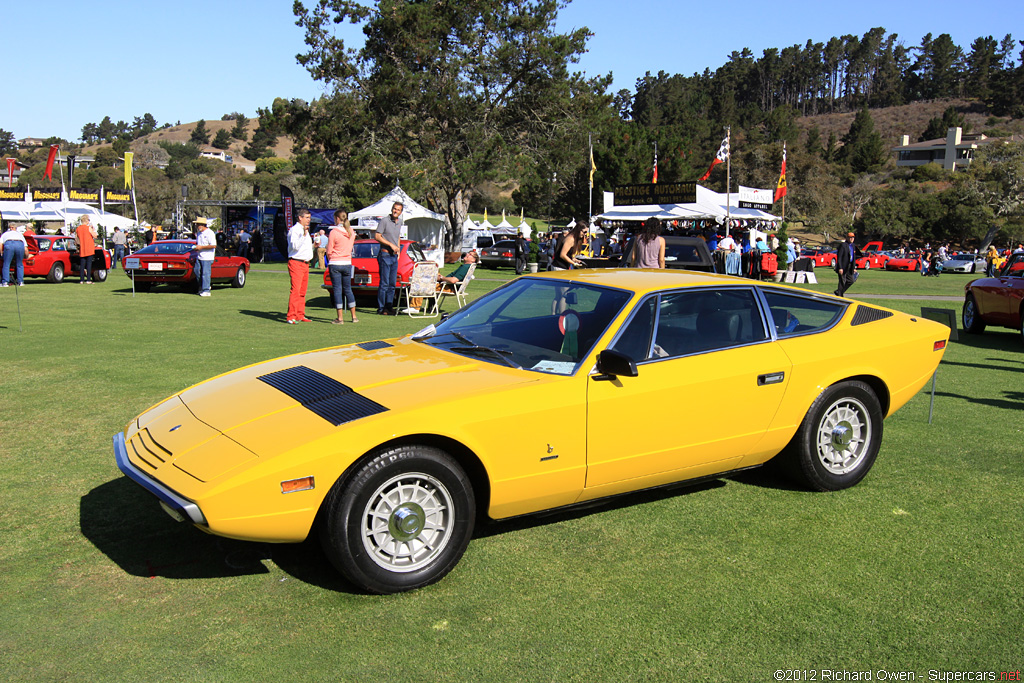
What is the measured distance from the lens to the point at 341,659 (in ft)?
9.66

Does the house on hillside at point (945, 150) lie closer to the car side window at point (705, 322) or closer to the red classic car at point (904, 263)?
the red classic car at point (904, 263)

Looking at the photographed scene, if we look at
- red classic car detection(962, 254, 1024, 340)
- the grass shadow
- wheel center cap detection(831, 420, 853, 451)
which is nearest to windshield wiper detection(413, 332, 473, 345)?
the grass shadow

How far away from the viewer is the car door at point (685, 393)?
403 centimetres

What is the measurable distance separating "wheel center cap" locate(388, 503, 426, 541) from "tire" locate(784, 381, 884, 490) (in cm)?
257

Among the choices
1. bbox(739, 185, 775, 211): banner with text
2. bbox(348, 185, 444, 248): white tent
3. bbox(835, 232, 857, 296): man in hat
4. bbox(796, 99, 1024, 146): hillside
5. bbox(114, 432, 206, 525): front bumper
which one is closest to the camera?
bbox(114, 432, 206, 525): front bumper

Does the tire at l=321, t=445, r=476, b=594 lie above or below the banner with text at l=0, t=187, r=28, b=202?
below

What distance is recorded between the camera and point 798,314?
4.98m

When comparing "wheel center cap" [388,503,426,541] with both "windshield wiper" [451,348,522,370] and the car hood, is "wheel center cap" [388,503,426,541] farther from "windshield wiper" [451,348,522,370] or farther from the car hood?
"windshield wiper" [451,348,522,370]

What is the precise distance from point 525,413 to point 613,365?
552 millimetres

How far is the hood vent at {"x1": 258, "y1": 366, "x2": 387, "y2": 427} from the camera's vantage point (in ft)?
11.5

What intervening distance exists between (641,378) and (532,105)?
4079 centimetres

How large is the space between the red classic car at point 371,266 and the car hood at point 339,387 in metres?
10.3

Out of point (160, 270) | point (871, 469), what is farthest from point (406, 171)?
point (871, 469)

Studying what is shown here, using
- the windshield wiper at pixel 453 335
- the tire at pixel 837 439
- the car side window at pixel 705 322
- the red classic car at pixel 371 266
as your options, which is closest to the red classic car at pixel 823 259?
the red classic car at pixel 371 266
